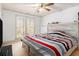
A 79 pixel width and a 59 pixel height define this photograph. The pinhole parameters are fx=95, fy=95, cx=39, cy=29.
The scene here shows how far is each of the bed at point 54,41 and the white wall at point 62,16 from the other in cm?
6

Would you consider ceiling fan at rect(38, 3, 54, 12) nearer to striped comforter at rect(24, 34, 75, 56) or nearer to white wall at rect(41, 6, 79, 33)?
white wall at rect(41, 6, 79, 33)

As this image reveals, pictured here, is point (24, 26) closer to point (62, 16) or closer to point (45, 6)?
point (45, 6)

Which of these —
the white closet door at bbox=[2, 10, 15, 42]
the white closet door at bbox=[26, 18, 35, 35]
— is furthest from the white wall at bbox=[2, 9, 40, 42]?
the white closet door at bbox=[26, 18, 35, 35]

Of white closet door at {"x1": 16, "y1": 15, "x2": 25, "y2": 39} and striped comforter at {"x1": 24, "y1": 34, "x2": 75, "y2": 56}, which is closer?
striped comforter at {"x1": 24, "y1": 34, "x2": 75, "y2": 56}

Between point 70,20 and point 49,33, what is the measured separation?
0.34 meters

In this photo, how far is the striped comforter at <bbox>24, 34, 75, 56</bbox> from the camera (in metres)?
1.23

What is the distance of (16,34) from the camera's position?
135 cm

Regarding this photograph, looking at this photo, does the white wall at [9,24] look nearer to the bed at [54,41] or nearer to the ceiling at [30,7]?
the ceiling at [30,7]

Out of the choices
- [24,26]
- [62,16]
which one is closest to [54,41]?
[62,16]

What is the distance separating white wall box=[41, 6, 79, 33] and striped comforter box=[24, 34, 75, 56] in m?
0.13

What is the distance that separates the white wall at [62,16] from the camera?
1302 millimetres

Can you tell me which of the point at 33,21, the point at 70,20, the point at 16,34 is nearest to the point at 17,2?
the point at 33,21

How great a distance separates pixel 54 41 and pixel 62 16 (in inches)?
14.7

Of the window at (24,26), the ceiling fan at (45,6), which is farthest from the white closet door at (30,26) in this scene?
the ceiling fan at (45,6)
